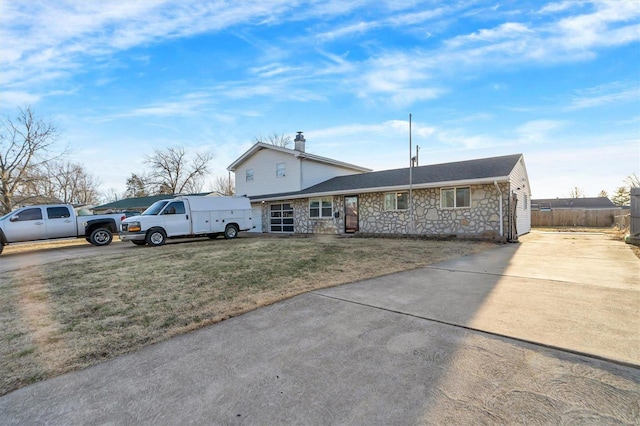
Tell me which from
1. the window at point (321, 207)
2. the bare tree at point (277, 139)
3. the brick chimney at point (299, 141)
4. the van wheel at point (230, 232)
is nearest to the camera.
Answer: the van wheel at point (230, 232)

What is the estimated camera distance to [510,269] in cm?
638

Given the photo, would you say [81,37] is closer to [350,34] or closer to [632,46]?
[350,34]

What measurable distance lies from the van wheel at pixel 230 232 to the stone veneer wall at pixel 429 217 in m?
4.52

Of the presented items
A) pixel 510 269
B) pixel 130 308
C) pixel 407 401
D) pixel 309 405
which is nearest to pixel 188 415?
pixel 309 405

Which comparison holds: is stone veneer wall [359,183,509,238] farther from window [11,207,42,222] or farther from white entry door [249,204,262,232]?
window [11,207,42,222]

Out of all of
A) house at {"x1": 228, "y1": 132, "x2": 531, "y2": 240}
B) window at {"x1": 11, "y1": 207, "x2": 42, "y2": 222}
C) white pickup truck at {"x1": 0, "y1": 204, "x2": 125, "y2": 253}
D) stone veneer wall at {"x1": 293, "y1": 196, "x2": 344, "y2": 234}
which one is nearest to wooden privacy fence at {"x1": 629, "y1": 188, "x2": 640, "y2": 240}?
house at {"x1": 228, "y1": 132, "x2": 531, "y2": 240}

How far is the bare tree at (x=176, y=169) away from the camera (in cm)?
4078

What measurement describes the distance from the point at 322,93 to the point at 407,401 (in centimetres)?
1419

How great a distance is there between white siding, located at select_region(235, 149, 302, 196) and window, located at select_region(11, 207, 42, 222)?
1141 cm

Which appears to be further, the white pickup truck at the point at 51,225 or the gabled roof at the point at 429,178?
the gabled roof at the point at 429,178

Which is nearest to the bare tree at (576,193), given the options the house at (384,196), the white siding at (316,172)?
the house at (384,196)

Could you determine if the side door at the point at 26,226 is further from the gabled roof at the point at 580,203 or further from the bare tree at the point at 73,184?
the gabled roof at the point at 580,203

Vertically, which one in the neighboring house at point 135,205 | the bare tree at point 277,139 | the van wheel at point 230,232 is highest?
the bare tree at point 277,139

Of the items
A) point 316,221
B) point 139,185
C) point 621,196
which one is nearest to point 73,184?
point 139,185
